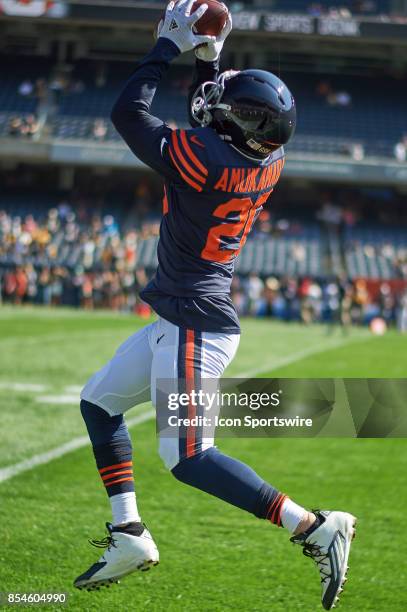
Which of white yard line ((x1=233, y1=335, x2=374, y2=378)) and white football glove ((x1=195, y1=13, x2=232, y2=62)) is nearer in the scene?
white football glove ((x1=195, y1=13, x2=232, y2=62))

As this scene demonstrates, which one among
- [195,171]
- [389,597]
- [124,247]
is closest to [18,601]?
[389,597]

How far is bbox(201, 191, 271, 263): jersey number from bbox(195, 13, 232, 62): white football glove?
0.58 metres

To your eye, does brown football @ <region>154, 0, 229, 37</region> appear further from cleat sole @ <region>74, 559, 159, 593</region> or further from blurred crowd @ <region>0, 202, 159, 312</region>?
blurred crowd @ <region>0, 202, 159, 312</region>

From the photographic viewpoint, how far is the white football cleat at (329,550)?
2811 millimetres

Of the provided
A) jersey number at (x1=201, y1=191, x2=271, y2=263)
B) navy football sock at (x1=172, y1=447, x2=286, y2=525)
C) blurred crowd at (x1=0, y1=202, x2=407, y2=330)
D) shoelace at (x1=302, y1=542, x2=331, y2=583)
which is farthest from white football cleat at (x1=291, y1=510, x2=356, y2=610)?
blurred crowd at (x1=0, y1=202, x2=407, y2=330)

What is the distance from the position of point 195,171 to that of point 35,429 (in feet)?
12.2

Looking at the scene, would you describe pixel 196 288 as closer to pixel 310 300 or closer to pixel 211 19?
pixel 211 19

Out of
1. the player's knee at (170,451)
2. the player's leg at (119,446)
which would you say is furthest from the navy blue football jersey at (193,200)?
the player's knee at (170,451)

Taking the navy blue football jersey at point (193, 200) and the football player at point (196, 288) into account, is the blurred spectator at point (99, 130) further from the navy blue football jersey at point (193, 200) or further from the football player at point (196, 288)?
the navy blue football jersey at point (193, 200)

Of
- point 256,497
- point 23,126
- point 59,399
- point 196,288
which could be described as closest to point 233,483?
point 256,497

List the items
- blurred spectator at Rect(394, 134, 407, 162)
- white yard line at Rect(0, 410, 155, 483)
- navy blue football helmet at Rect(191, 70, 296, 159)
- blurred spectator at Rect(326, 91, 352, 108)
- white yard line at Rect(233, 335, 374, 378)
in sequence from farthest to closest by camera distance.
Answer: blurred spectator at Rect(326, 91, 352, 108)
blurred spectator at Rect(394, 134, 407, 162)
white yard line at Rect(233, 335, 374, 378)
white yard line at Rect(0, 410, 155, 483)
navy blue football helmet at Rect(191, 70, 296, 159)

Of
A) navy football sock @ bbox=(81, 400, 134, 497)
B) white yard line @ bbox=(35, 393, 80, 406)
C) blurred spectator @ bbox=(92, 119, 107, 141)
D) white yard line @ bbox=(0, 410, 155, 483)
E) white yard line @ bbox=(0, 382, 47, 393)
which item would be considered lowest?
blurred spectator @ bbox=(92, 119, 107, 141)

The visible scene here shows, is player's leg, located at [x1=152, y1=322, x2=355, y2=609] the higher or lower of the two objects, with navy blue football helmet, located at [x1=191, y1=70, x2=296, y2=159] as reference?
lower

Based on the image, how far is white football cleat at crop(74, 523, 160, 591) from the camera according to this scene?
9.96ft
